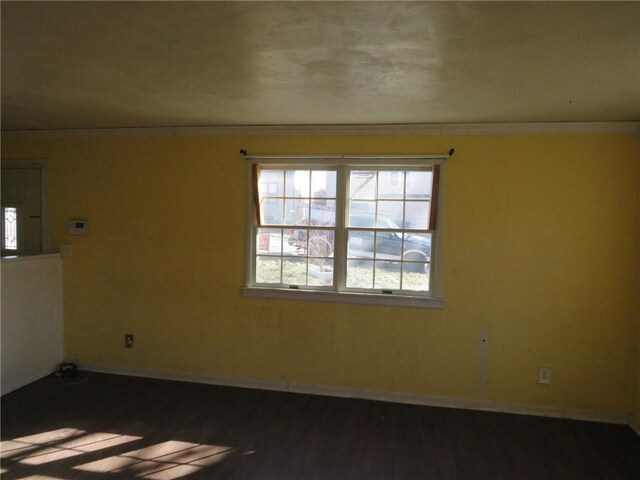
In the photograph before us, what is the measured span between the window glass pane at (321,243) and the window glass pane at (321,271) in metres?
0.06

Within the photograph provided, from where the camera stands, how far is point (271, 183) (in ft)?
11.3

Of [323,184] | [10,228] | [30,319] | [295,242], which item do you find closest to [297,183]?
[323,184]

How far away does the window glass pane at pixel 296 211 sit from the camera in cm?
340

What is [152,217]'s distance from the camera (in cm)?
356

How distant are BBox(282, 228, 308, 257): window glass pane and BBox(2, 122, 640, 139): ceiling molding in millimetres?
889

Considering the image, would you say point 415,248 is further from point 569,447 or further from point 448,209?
point 569,447

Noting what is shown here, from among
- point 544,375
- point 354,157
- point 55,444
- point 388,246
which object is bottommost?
point 55,444

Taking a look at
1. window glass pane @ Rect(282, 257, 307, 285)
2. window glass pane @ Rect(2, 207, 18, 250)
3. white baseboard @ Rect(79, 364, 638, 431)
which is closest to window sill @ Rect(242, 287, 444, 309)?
window glass pane @ Rect(282, 257, 307, 285)

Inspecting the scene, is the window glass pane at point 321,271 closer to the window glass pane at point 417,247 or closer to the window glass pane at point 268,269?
the window glass pane at point 268,269

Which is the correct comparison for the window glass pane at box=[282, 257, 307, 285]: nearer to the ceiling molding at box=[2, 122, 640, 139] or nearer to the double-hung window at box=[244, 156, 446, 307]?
the double-hung window at box=[244, 156, 446, 307]

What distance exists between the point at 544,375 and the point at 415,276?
1.31 metres

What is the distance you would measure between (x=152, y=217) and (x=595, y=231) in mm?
3898

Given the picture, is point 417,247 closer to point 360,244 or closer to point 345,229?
point 360,244

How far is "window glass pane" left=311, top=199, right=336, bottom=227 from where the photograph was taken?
132 inches
